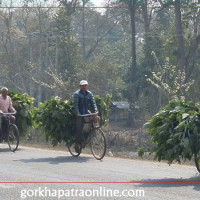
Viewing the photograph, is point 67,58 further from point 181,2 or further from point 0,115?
point 0,115

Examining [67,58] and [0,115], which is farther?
[67,58]

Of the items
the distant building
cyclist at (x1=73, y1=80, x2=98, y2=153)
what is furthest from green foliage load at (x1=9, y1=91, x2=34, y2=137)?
the distant building

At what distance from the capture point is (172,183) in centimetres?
1062

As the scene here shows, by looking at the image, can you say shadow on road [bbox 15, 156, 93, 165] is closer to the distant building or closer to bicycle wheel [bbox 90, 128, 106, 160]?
bicycle wheel [bbox 90, 128, 106, 160]

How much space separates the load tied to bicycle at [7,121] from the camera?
677 inches

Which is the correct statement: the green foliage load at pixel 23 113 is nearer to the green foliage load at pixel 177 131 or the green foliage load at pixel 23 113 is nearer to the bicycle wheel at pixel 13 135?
the bicycle wheel at pixel 13 135

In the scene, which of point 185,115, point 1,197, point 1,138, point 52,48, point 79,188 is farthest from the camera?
point 52,48

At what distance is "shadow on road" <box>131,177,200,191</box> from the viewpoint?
1030 centimetres

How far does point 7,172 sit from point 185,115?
12.1 ft

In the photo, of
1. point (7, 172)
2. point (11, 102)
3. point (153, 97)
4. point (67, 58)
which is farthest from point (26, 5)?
point (7, 172)

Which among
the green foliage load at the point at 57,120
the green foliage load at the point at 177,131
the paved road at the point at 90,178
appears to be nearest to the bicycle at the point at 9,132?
the green foliage load at the point at 57,120

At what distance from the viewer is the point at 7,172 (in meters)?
12.1

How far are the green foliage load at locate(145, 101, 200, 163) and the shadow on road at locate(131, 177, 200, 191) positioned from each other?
0.38 m

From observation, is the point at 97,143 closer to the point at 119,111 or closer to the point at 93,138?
A: the point at 93,138
